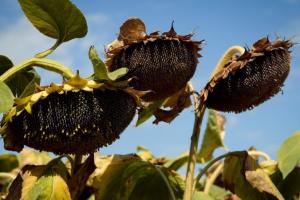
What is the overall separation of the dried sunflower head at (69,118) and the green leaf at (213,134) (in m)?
1.30

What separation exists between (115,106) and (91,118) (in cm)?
8

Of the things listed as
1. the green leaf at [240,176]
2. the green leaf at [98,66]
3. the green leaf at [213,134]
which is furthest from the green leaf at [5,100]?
the green leaf at [213,134]

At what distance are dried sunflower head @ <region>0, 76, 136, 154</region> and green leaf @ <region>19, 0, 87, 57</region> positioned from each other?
216 mm

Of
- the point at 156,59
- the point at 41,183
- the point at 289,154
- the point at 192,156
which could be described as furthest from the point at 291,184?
the point at 41,183

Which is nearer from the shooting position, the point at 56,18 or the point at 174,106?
the point at 56,18

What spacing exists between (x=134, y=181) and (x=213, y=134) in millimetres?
854

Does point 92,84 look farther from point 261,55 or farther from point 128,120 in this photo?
point 261,55

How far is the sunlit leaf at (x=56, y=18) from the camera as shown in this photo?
1699 millimetres

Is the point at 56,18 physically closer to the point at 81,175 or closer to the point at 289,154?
the point at 81,175

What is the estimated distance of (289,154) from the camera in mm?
2295

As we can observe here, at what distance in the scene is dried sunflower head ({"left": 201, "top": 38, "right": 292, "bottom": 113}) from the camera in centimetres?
186

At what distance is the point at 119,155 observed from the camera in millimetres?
2160

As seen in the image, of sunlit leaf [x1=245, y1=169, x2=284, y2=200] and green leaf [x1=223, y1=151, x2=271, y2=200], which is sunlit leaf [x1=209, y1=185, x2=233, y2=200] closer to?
green leaf [x1=223, y1=151, x2=271, y2=200]

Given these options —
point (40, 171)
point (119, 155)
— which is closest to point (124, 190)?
point (119, 155)
